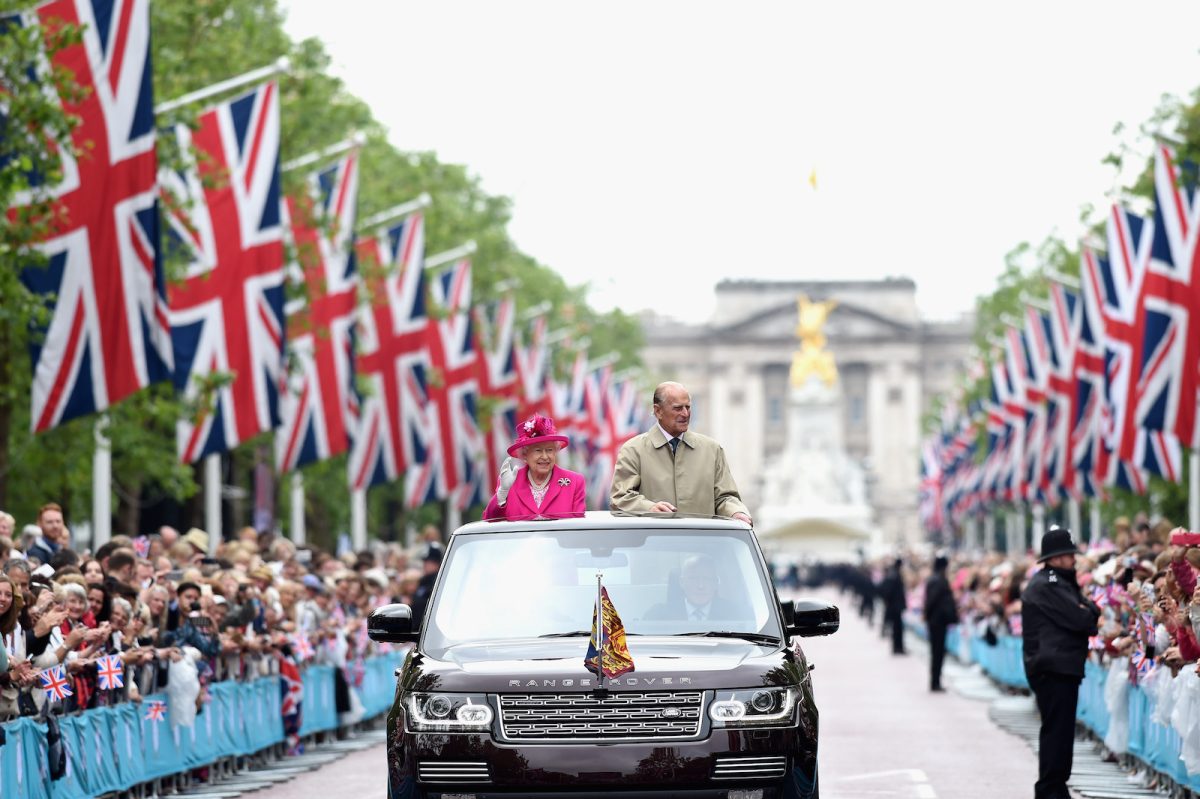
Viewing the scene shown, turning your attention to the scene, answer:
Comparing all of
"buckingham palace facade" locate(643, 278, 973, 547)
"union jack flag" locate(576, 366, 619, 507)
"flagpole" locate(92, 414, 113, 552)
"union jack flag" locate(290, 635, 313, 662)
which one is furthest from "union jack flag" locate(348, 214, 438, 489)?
"buckingham palace facade" locate(643, 278, 973, 547)

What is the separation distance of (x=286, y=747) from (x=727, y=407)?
164 m

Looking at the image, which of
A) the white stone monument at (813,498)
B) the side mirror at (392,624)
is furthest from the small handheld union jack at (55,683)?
the white stone monument at (813,498)

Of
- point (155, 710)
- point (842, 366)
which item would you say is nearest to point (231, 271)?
point (155, 710)

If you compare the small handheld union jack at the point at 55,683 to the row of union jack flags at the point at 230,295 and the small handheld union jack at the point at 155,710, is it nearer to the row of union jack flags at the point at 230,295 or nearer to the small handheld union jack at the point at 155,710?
the small handheld union jack at the point at 155,710

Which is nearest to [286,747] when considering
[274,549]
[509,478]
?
[274,549]

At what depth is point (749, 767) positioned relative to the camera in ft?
34.4

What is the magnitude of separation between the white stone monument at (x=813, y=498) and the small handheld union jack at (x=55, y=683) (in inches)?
4082

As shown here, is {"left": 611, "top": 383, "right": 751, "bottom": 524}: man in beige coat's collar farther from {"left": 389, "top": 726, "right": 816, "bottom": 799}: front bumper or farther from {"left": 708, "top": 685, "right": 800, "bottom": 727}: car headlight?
{"left": 389, "top": 726, "right": 816, "bottom": 799}: front bumper

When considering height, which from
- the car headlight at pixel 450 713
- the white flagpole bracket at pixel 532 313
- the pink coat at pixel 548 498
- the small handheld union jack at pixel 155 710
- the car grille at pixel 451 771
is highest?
the white flagpole bracket at pixel 532 313

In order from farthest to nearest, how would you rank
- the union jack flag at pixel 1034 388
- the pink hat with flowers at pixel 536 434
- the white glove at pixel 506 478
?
the union jack flag at pixel 1034 388 → the white glove at pixel 506 478 → the pink hat with flowers at pixel 536 434

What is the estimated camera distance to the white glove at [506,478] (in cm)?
1297

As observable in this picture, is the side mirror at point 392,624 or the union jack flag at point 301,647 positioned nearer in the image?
the side mirror at point 392,624

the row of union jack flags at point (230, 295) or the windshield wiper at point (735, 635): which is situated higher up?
the row of union jack flags at point (230, 295)

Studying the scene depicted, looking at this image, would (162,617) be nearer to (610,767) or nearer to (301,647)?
(301,647)
